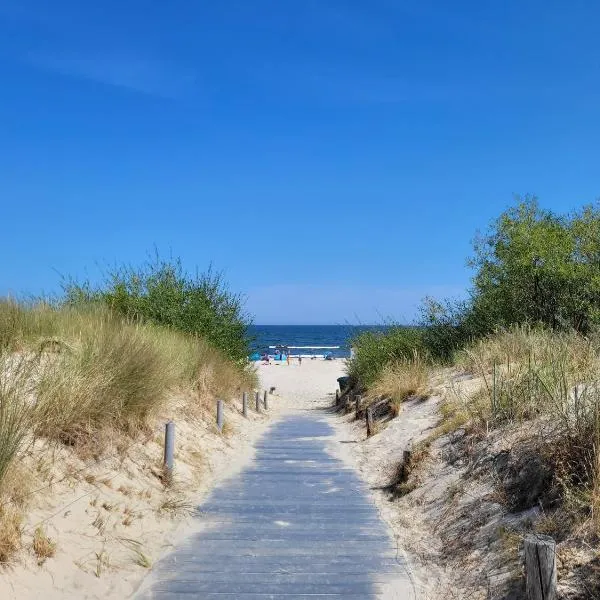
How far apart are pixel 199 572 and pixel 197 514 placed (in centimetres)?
185

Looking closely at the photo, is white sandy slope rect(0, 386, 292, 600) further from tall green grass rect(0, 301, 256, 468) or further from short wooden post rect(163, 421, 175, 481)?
tall green grass rect(0, 301, 256, 468)

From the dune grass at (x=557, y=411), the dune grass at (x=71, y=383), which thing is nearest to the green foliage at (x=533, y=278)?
the dune grass at (x=557, y=411)

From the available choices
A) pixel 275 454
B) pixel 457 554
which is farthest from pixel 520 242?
pixel 457 554

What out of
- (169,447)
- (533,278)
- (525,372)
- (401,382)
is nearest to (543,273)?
(533,278)

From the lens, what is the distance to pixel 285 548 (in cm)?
632

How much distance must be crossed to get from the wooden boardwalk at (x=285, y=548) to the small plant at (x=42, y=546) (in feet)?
2.70

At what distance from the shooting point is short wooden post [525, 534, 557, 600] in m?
4.22

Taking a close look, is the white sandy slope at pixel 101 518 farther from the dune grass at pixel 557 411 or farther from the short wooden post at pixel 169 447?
the dune grass at pixel 557 411

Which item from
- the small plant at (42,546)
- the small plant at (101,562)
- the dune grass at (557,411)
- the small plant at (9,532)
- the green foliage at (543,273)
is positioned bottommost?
the small plant at (101,562)

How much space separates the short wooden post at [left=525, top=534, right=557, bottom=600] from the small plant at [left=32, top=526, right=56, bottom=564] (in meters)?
3.75

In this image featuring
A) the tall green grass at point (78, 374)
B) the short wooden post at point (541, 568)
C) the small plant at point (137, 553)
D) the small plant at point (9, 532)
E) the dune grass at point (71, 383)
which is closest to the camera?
the short wooden post at point (541, 568)

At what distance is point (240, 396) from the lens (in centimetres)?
1938

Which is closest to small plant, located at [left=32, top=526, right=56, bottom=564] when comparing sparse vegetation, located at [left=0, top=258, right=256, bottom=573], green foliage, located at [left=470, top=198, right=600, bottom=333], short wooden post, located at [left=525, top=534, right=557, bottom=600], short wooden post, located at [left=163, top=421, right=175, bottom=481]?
sparse vegetation, located at [left=0, top=258, right=256, bottom=573]

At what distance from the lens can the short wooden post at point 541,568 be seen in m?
4.22
